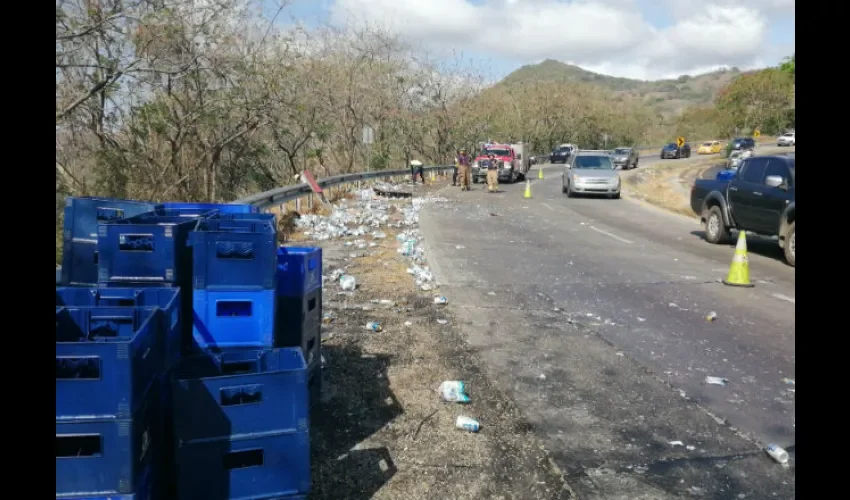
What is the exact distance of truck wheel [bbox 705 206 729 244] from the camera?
1486cm

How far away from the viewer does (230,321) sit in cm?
429

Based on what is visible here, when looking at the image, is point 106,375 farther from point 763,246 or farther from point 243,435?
point 763,246

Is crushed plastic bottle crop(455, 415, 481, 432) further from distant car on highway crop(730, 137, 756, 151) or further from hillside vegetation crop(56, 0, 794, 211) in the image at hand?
distant car on highway crop(730, 137, 756, 151)

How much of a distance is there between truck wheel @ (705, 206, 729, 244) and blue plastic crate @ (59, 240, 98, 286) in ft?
42.7

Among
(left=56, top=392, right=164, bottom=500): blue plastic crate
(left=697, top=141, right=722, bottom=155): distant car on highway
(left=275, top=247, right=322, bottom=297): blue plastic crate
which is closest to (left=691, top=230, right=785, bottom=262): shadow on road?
(left=275, top=247, right=322, bottom=297): blue plastic crate

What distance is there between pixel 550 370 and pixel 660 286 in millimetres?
4660

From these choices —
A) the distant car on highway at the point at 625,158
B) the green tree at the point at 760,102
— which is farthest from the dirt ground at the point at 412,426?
the green tree at the point at 760,102

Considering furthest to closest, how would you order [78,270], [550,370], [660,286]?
[660,286] → [550,370] → [78,270]

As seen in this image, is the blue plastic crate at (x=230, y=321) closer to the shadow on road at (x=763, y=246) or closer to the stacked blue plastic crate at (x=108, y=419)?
the stacked blue plastic crate at (x=108, y=419)

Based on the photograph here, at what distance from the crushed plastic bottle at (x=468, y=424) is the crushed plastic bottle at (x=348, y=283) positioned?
4717 mm

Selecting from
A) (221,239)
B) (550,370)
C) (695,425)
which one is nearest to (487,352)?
(550,370)

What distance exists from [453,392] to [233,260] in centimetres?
213

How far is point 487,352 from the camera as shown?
22.3ft
